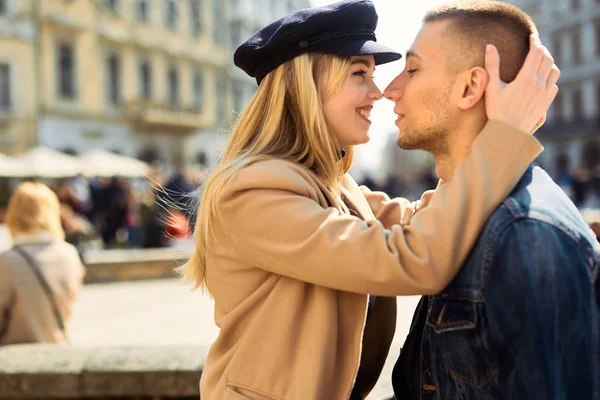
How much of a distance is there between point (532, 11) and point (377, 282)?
52372mm

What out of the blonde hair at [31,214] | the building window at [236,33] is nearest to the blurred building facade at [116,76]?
the building window at [236,33]

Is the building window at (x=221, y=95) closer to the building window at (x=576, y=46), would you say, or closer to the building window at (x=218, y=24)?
the building window at (x=218, y=24)

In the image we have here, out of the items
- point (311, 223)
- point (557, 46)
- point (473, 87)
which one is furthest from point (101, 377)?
point (557, 46)

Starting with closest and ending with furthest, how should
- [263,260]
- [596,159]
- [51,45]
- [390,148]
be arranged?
1. [263,260]
2. [51,45]
3. [596,159]
4. [390,148]

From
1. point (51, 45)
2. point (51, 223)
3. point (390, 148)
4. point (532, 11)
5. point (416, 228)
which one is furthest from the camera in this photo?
point (390, 148)

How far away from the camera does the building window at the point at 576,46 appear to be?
4531 centimetres

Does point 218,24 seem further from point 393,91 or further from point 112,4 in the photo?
point 393,91

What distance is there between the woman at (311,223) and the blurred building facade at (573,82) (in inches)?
1753

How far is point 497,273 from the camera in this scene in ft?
5.05

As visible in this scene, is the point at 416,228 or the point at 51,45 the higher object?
the point at 51,45

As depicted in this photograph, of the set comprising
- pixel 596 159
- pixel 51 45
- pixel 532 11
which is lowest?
pixel 596 159

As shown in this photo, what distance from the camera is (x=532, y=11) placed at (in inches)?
1935

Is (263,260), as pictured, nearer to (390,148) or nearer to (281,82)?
(281,82)

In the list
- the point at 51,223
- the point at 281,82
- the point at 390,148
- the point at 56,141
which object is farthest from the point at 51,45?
the point at 390,148
